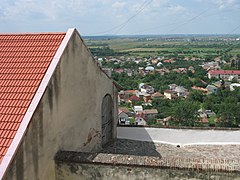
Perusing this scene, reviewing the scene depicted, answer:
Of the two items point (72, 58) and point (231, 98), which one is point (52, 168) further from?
point (231, 98)

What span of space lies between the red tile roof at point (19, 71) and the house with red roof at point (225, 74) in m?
134

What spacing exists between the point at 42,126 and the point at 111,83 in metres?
5.81

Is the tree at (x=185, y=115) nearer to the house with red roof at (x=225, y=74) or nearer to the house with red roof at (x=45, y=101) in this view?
the house with red roof at (x=45, y=101)

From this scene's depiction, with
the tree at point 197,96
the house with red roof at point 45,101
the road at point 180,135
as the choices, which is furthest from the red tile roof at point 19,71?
the tree at point 197,96

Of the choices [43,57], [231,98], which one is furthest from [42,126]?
[231,98]

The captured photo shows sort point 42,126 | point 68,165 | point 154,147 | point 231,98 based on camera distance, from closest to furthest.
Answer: point 42,126 < point 68,165 < point 154,147 < point 231,98

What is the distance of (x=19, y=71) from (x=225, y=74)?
479 ft

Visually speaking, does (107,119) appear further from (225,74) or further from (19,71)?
(225,74)

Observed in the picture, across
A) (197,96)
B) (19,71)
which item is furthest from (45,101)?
(197,96)

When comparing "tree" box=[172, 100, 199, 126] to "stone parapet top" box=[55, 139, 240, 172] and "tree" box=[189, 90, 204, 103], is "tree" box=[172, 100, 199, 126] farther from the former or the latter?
"stone parapet top" box=[55, 139, 240, 172]

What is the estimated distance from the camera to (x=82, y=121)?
11.7 m

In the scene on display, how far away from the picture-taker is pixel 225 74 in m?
147

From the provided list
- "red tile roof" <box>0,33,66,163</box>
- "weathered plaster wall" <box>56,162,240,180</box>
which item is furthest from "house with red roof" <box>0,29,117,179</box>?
"weathered plaster wall" <box>56,162,240,180</box>

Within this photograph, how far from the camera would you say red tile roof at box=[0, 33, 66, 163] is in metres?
8.83
